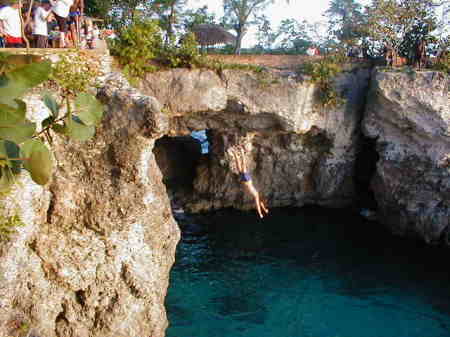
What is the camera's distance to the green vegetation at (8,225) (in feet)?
16.6

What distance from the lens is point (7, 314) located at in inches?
199

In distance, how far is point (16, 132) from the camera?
5.65 ft

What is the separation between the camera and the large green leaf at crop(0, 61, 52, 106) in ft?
5.22

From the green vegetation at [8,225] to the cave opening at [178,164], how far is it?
968 centimetres

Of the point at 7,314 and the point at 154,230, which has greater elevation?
the point at 154,230

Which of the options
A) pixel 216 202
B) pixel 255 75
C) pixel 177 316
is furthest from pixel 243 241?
pixel 255 75

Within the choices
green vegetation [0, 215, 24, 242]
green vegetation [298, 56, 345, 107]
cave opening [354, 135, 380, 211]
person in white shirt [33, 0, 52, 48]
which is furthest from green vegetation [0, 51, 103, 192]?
cave opening [354, 135, 380, 211]

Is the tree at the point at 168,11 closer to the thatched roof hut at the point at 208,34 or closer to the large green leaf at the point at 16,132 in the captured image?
the thatched roof hut at the point at 208,34

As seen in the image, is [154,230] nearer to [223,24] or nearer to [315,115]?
[315,115]

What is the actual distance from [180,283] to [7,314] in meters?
5.71

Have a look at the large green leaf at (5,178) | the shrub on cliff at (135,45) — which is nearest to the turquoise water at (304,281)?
the shrub on cliff at (135,45)

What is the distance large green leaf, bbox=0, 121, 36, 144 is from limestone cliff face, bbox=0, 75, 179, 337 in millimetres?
4048

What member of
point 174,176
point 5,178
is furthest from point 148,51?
point 5,178

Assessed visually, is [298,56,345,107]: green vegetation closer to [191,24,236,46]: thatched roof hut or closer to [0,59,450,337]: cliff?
[0,59,450,337]: cliff
